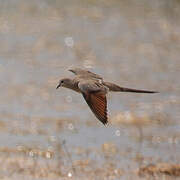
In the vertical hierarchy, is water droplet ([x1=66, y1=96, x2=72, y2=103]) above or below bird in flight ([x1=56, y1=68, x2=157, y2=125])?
below

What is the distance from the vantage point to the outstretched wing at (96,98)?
5.94 meters

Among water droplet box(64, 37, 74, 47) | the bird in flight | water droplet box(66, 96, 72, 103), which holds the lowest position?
water droplet box(64, 37, 74, 47)

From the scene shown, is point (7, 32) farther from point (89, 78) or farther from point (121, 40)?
point (89, 78)

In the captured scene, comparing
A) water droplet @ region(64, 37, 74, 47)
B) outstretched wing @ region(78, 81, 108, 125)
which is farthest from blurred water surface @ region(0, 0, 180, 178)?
outstretched wing @ region(78, 81, 108, 125)

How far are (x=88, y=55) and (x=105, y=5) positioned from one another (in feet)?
10.1

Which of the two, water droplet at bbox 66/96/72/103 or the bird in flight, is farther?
water droplet at bbox 66/96/72/103

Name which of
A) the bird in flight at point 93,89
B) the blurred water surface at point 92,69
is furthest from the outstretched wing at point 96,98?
the blurred water surface at point 92,69

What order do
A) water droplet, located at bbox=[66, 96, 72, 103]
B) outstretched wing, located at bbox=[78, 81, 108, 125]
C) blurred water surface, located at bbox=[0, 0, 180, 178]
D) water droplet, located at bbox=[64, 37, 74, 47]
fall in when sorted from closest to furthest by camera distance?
outstretched wing, located at bbox=[78, 81, 108, 125]
blurred water surface, located at bbox=[0, 0, 180, 178]
water droplet, located at bbox=[66, 96, 72, 103]
water droplet, located at bbox=[64, 37, 74, 47]

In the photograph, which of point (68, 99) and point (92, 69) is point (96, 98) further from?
point (92, 69)

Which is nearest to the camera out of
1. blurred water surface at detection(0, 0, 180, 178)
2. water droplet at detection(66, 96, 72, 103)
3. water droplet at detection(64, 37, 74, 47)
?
blurred water surface at detection(0, 0, 180, 178)

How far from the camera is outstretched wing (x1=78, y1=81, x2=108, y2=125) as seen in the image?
19.5 ft

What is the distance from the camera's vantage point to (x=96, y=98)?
6.10m

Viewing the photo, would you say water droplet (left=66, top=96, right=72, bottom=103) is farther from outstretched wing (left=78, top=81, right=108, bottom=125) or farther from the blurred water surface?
outstretched wing (left=78, top=81, right=108, bottom=125)

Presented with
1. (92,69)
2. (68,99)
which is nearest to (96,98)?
(68,99)
